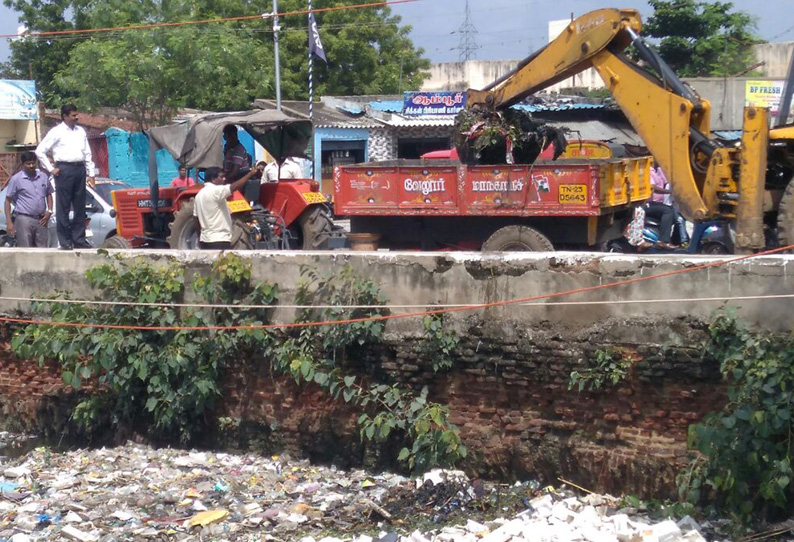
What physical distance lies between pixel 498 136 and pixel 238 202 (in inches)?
125

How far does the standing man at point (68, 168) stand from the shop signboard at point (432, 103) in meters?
17.6

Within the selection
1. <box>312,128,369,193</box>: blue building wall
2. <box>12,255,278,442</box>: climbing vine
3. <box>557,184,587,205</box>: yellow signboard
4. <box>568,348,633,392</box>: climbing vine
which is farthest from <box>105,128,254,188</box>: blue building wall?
<box>568,348,633,392</box>: climbing vine

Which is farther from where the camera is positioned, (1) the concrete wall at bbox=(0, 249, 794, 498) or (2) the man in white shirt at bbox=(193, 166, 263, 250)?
(2) the man in white shirt at bbox=(193, 166, 263, 250)

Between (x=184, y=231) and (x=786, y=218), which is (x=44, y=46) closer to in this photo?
(x=184, y=231)

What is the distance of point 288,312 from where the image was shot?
307 inches

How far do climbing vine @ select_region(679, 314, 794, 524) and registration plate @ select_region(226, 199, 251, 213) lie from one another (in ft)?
20.6

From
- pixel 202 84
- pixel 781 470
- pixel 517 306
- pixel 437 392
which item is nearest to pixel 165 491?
pixel 437 392

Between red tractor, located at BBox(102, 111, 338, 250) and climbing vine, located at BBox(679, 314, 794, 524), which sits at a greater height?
red tractor, located at BBox(102, 111, 338, 250)

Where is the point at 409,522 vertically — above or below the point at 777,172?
below

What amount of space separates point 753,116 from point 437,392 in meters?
3.88

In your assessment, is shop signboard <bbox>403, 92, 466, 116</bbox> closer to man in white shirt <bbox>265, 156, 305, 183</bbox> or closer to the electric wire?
man in white shirt <bbox>265, 156, 305, 183</bbox>

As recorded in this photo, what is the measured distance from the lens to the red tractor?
37.2ft

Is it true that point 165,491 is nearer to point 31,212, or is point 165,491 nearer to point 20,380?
point 20,380

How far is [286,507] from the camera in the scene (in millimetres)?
7180
